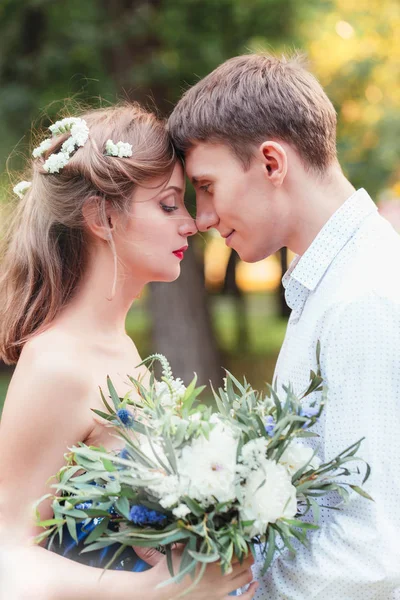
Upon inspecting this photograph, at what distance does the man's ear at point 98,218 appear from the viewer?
2938 millimetres

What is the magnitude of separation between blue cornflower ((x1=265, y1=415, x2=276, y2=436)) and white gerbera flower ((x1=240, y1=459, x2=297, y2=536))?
77mm

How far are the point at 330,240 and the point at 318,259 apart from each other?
0.24ft

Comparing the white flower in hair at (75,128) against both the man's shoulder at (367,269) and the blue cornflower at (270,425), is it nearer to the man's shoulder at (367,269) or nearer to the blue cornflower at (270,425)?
the man's shoulder at (367,269)

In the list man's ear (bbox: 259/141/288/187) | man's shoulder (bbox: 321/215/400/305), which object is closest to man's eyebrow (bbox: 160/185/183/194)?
man's ear (bbox: 259/141/288/187)

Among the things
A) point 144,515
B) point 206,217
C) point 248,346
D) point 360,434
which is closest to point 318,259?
point 206,217

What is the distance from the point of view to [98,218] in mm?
2963

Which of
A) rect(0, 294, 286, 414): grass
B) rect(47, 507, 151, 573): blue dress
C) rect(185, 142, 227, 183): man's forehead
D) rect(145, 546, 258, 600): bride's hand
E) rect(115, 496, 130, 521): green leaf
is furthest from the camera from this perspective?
rect(0, 294, 286, 414): grass

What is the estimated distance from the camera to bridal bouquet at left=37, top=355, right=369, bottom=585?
6.51 ft

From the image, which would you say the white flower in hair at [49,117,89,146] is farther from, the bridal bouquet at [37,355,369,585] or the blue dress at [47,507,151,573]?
the blue dress at [47,507,151,573]

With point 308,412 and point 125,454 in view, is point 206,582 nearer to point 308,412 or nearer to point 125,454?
point 125,454

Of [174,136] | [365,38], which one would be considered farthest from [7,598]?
[365,38]

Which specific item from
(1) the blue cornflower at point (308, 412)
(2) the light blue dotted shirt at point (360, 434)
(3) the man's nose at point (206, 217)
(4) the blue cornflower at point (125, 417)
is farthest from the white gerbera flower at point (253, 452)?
(3) the man's nose at point (206, 217)

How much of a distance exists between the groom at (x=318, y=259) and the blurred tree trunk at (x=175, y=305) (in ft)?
24.1

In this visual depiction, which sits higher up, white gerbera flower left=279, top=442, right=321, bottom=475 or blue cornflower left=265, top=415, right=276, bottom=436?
blue cornflower left=265, top=415, right=276, bottom=436
